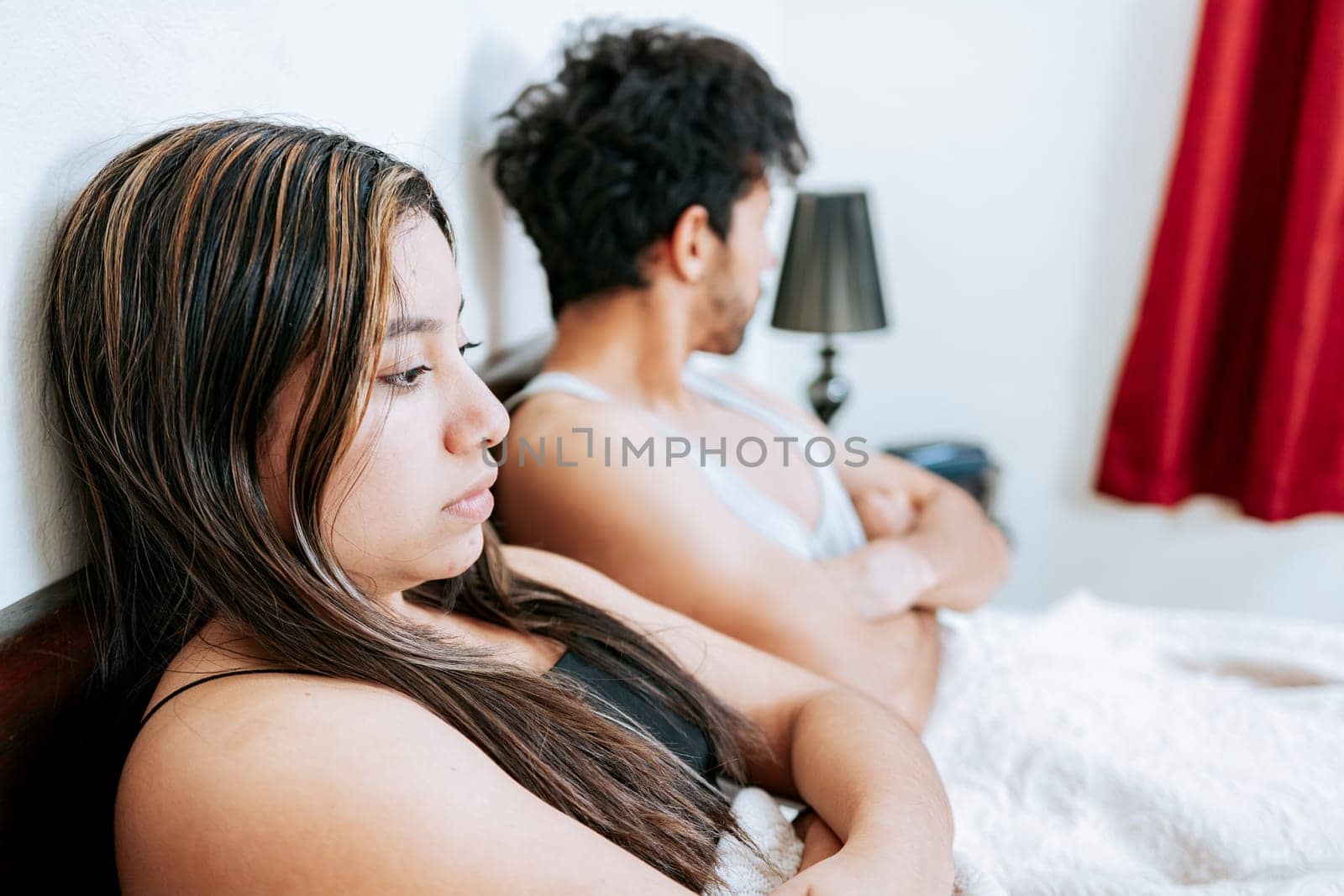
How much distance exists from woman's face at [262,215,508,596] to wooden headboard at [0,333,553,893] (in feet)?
0.55

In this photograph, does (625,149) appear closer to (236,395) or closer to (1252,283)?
(236,395)

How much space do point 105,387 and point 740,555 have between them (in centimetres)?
80

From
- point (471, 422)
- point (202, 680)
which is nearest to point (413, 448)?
point (471, 422)

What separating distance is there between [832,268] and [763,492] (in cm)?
80

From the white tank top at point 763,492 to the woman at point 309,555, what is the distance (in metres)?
0.58

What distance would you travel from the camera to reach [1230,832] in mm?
1046

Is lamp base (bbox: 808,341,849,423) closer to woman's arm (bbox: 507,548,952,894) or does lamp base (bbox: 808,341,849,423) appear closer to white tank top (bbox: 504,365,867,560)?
white tank top (bbox: 504,365,867,560)

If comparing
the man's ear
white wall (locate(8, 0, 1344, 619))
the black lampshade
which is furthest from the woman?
the black lampshade

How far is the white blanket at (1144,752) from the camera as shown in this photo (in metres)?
1.03

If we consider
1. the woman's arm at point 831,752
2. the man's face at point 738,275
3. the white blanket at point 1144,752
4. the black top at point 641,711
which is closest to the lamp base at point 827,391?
the man's face at point 738,275

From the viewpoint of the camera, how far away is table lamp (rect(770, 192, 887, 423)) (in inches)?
87.7

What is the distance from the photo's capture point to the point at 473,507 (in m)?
0.83

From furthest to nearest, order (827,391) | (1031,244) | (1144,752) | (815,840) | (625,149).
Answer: (1031,244), (827,391), (625,149), (1144,752), (815,840)

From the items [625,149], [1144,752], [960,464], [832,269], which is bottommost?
[960,464]
